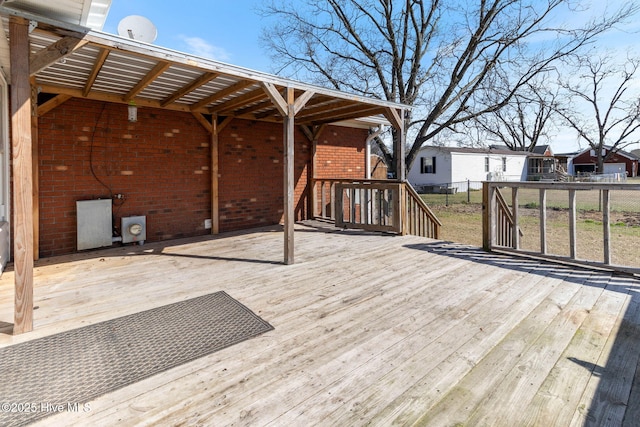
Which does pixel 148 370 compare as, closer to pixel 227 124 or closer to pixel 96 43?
pixel 96 43

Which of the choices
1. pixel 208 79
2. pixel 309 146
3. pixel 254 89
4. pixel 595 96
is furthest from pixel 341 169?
pixel 595 96

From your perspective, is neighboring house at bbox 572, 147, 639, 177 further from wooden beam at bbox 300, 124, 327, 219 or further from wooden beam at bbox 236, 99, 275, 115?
wooden beam at bbox 236, 99, 275, 115

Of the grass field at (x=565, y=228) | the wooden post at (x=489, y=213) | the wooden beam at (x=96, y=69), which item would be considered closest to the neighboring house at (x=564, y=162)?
the grass field at (x=565, y=228)

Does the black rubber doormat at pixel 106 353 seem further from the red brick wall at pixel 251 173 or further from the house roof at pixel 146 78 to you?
the red brick wall at pixel 251 173

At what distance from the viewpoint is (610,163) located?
41.2m

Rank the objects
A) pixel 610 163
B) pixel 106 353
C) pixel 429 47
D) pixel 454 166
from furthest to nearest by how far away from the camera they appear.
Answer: pixel 610 163, pixel 454 166, pixel 429 47, pixel 106 353

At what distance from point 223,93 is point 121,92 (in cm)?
157

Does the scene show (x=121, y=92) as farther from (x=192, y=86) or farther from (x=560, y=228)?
(x=560, y=228)

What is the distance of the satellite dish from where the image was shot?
12.7ft

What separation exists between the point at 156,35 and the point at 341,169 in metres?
5.33

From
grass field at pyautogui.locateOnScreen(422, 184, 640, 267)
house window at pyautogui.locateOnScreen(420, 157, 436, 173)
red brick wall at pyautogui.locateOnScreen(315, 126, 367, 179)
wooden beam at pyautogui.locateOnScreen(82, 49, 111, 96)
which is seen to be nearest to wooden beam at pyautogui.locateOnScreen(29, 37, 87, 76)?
wooden beam at pyautogui.locateOnScreen(82, 49, 111, 96)

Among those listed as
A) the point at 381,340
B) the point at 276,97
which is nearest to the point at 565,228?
the point at 276,97

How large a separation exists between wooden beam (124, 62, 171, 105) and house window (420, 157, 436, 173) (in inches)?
854

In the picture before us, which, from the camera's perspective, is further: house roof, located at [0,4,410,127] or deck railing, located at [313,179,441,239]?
deck railing, located at [313,179,441,239]
